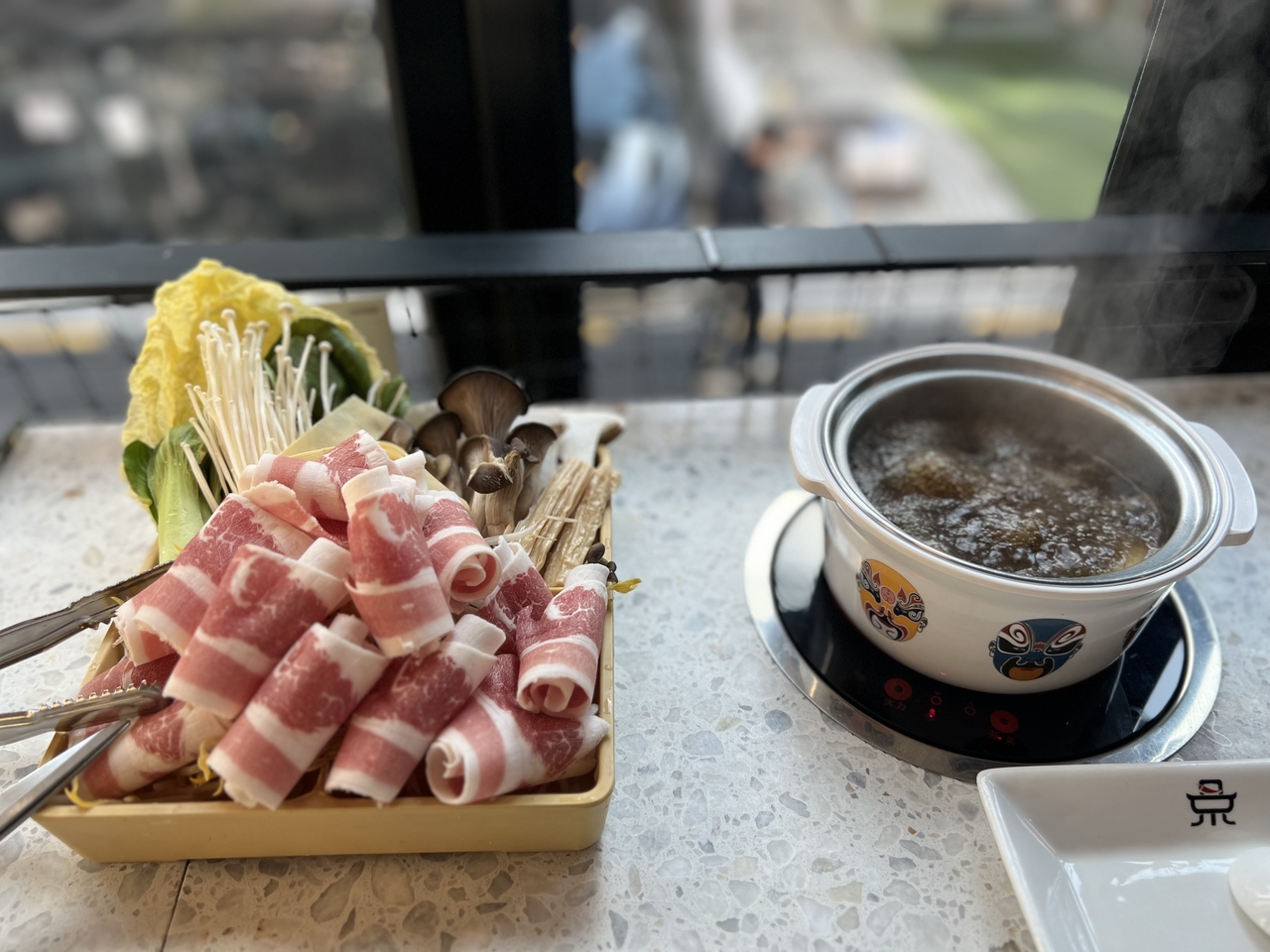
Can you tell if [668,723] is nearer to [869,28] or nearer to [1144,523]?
[1144,523]

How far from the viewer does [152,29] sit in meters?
2.42

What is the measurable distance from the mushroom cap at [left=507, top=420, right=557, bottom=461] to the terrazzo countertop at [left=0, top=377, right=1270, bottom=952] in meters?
0.19

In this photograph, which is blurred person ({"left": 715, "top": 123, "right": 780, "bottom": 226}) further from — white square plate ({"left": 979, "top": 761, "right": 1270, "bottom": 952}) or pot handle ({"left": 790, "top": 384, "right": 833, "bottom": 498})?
white square plate ({"left": 979, "top": 761, "right": 1270, "bottom": 952})

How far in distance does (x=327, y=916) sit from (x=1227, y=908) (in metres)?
0.76

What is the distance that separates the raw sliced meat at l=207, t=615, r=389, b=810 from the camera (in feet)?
2.03

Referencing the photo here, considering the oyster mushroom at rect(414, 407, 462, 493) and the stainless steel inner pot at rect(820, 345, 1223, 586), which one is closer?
the stainless steel inner pot at rect(820, 345, 1223, 586)

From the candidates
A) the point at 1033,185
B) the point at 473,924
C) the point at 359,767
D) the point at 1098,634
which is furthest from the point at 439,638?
the point at 1033,185

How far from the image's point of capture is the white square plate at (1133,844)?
0.66 meters

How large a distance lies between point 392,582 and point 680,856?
0.37 meters

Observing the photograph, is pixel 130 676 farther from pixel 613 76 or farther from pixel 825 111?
pixel 825 111

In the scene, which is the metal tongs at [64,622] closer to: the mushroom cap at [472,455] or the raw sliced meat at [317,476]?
the raw sliced meat at [317,476]

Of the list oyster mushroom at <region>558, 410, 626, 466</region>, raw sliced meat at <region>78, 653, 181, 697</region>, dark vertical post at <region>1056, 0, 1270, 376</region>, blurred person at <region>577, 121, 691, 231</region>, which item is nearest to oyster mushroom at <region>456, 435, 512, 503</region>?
oyster mushroom at <region>558, 410, 626, 466</region>

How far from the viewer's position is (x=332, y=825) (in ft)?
2.19

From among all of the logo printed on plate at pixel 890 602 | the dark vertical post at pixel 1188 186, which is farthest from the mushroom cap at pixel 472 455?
the dark vertical post at pixel 1188 186
